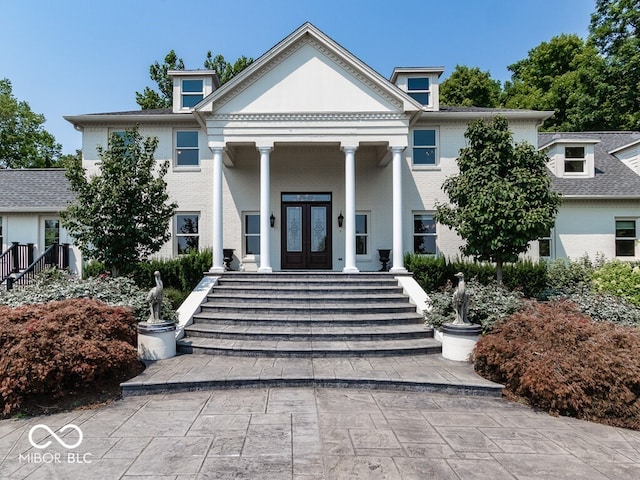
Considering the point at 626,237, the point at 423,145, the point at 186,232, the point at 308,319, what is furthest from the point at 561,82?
the point at 308,319

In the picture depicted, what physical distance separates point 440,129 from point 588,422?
10912mm

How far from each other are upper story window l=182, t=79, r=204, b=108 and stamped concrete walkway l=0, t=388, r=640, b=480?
1204 centimetres

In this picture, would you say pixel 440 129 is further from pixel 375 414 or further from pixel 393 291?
pixel 375 414

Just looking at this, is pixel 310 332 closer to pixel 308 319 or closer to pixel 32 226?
pixel 308 319

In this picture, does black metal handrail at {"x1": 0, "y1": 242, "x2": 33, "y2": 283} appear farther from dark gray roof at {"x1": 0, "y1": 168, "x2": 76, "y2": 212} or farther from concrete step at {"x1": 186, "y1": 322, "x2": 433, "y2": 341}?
concrete step at {"x1": 186, "y1": 322, "x2": 433, "y2": 341}

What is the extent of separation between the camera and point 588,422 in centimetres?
473

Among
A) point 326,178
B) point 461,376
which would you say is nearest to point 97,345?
point 461,376

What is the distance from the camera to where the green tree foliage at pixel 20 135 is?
29625 millimetres

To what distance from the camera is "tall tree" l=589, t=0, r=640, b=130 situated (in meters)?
19.8

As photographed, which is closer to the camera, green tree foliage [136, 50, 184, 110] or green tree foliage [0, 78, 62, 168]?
green tree foliage [136, 50, 184, 110]

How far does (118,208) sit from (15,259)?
694 cm

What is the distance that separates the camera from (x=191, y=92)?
14133 millimetres

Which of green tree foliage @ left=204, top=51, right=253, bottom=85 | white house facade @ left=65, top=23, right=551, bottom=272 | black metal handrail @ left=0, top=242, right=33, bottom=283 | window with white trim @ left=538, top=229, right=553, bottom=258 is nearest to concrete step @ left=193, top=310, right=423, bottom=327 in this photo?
white house facade @ left=65, top=23, right=551, bottom=272

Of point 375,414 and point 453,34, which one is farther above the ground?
point 453,34
